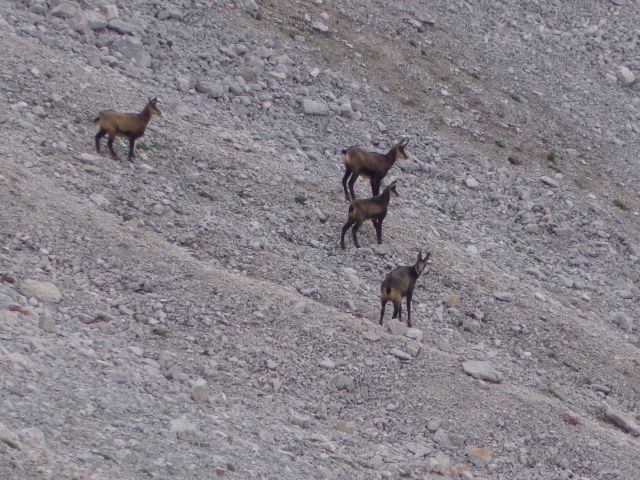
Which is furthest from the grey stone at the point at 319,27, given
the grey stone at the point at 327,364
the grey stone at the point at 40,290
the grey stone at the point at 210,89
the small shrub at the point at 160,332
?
the grey stone at the point at 40,290

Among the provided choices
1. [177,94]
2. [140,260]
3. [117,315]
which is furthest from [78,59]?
[117,315]

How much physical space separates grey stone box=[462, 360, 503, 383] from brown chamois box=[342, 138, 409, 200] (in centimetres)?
480

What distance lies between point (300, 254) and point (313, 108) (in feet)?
19.9

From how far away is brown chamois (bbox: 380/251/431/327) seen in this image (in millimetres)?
15445

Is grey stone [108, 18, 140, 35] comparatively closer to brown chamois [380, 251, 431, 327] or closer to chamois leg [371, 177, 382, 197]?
chamois leg [371, 177, 382, 197]

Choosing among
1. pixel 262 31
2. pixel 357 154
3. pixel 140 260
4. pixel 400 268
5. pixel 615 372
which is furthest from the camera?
pixel 262 31

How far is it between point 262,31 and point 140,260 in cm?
1111

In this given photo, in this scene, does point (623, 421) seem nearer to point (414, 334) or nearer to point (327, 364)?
point (414, 334)

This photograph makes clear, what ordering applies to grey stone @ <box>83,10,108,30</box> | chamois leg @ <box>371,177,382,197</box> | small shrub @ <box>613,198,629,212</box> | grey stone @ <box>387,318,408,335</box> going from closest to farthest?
grey stone @ <box>387,318,408,335</box> < chamois leg @ <box>371,177,382,197</box> < grey stone @ <box>83,10,108,30</box> < small shrub @ <box>613,198,629,212</box>

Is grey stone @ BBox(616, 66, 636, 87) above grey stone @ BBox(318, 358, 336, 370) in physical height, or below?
above

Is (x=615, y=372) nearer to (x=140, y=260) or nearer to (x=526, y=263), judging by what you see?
(x=526, y=263)

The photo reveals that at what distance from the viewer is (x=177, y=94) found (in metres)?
20.6

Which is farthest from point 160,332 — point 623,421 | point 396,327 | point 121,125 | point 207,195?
point 623,421

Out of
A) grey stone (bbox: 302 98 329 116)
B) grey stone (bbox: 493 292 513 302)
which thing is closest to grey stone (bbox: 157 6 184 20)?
grey stone (bbox: 302 98 329 116)
